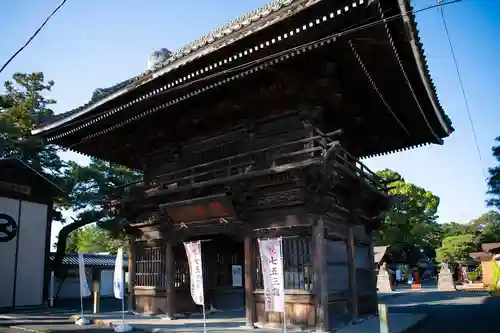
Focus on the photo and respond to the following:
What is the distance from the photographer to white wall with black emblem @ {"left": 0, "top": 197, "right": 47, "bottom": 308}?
17.9 m

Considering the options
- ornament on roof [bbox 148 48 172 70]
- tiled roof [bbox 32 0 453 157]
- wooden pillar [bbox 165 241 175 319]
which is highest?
ornament on roof [bbox 148 48 172 70]

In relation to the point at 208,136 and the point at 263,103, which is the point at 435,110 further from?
the point at 208,136

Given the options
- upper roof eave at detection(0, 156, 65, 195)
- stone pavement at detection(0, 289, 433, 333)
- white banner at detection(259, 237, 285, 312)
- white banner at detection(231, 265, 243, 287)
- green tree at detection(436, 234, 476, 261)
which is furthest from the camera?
green tree at detection(436, 234, 476, 261)

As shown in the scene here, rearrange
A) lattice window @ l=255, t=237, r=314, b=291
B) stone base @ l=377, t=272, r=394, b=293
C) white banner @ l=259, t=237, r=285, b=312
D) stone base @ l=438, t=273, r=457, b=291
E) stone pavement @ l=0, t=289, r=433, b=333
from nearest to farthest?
1. white banner @ l=259, t=237, r=285, b=312
2. lattice window @ l=255, t=237, r=314, b=291
3. stone pavement @ l=0, t=289, r=433, b=333
4. stone base @ l=438, t=273, r=457, b=291
5. stone base @ l=377, t=272, r=394, b=293

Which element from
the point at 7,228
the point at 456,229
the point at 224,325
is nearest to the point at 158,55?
the point at 224,325

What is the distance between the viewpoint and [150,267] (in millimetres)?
13359

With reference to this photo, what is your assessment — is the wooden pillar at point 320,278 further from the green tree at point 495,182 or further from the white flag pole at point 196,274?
the green tree at point 495,182

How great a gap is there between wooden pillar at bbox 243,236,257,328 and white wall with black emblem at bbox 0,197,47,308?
13615 millimetres

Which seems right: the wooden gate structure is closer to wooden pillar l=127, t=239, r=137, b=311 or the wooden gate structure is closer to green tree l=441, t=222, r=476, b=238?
wooden pillar l=127, t=239, r=137, b=311

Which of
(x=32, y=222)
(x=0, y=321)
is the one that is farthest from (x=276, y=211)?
(x=32, y=222)

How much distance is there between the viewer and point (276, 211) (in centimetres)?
991

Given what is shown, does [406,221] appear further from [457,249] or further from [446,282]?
[446,282]

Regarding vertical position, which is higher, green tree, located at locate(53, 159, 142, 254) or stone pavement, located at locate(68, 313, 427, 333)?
green tree, located at locate(53, 159, 142, 254)

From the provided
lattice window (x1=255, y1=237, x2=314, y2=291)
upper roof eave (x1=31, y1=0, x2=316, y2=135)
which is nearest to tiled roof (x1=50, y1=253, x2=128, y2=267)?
upper roof eave (x1=31, y1=0, x2=316, y2=135)
